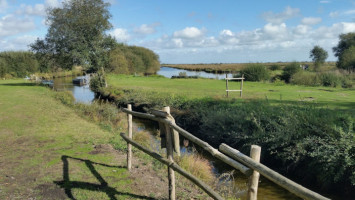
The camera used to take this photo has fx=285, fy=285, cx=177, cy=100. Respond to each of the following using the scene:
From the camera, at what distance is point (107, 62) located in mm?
38969

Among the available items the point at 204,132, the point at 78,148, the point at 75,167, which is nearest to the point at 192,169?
the point at 75,167

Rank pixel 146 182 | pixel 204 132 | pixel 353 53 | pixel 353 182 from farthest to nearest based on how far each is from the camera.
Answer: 1. pixel 353 53
2. pixel 204 132
3. pixel 353 182
4. pixel 146 182

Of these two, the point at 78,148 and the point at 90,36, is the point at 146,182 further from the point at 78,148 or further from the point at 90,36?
the point at 90,36

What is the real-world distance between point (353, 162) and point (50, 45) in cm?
3793

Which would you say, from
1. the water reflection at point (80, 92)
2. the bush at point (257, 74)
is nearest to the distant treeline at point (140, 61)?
the water reflection at point (80, 92)

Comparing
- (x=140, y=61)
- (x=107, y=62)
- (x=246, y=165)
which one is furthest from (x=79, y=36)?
(x=140, y=61)

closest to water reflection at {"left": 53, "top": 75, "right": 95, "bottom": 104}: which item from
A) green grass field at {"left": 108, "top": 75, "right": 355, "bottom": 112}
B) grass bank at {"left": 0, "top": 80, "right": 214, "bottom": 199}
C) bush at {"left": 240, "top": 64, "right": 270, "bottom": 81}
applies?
green grass field at {"left": 108, "top": 75, "right": 355, "bottom": 112}

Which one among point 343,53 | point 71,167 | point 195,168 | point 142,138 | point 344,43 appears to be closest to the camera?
point 71,167

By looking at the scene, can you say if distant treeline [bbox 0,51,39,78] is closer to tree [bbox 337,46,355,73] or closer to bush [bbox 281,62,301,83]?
bush [bbox 281,62,301,83]

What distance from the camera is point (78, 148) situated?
31.3 ft

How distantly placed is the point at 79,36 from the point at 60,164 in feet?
102

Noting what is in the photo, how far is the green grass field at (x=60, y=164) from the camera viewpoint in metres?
6.27

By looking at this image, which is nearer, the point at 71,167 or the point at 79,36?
the point at 71,167

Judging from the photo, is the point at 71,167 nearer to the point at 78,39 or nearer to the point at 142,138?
the point at 142,138
